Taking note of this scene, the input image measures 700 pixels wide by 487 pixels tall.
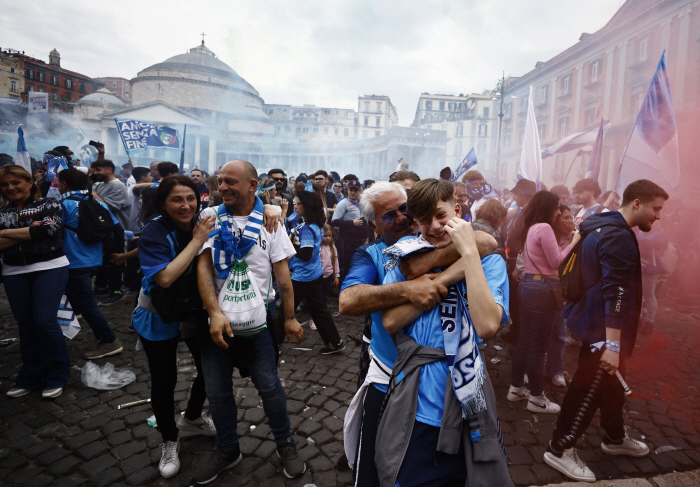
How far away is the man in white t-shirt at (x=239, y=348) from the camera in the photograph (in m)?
2.55

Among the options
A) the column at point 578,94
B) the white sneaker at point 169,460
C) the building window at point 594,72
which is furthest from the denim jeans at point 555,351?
the column at point 578,94

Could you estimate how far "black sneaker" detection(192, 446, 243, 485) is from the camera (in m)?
2.65

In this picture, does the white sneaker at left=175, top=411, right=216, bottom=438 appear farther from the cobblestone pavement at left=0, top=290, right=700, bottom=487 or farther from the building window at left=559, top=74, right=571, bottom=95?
the building window at left=559, top=74, right=571, bottom=95

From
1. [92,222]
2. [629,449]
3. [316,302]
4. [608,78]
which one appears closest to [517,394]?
[629,449]

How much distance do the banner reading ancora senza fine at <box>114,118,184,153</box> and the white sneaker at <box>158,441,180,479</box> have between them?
34.9 ft

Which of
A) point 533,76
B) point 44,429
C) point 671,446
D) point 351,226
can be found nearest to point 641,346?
point 671,446

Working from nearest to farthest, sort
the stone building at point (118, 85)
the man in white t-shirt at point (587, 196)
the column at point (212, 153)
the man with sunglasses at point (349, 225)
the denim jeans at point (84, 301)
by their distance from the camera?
the denim jeans at point (84, 301) < the man in white t-shirt at point (587, 196) < the man with sunglasses at point (349, 225) < the column at point (212, 153) < the stone building at point (118, 85)

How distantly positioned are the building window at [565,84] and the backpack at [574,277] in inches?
1460

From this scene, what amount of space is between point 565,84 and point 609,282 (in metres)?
38.5

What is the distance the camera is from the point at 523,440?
3.28 meters

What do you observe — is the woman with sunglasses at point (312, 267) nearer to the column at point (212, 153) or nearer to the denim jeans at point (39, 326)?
the denim jeans at point (39, 326)

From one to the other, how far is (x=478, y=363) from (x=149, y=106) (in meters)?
63.3

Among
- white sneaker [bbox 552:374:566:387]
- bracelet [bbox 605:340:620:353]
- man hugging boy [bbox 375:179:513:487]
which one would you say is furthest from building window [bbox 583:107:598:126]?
man hugging boy [bbox 375:179:513:487]

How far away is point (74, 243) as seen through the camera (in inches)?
182
